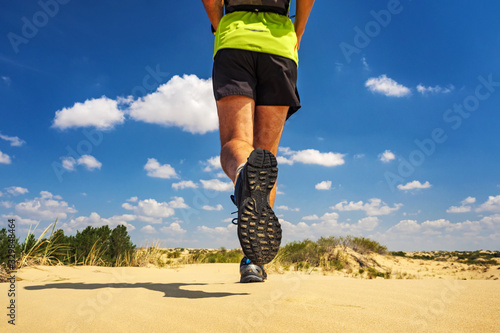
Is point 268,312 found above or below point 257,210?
below

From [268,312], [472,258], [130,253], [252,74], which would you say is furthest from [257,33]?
[472,258]

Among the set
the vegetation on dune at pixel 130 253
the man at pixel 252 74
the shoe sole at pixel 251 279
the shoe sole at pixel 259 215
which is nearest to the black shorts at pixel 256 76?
the man at pixel 252 74

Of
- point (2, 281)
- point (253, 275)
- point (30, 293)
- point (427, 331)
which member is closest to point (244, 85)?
point (253, 275)

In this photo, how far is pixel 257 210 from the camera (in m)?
1.79

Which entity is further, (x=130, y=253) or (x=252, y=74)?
(x=130, y=253)

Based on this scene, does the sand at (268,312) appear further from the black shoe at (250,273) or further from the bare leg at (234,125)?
the bare leg at (234,125)

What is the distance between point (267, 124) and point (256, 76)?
1.28ft

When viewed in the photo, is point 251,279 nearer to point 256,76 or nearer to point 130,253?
point 256,76

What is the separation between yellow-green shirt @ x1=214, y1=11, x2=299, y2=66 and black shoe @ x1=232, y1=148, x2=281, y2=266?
1040mm

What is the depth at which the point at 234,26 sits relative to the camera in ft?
8.11

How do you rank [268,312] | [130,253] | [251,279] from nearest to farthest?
[268,312]
[251,279]
[130,253]

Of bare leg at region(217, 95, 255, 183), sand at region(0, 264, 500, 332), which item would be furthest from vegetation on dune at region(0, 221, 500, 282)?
bare leg at region(217, 95, 255, 183)

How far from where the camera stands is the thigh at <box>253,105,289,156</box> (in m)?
2.68

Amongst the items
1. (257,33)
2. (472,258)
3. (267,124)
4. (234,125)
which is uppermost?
(257,33)
